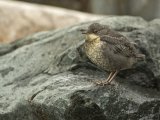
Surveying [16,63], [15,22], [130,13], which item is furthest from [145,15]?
[16,63]

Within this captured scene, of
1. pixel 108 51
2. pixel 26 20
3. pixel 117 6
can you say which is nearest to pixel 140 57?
pixel 108 51

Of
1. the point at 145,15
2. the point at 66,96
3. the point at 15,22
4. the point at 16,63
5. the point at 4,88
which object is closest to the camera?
the point at 66,96

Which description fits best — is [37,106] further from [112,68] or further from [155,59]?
[155,59]

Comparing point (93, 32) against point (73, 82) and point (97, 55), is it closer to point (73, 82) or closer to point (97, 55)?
point (97, 55)

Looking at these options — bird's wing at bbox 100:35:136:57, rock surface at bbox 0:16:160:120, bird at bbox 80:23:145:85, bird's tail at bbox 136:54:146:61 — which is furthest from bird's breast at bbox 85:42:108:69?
bird's tail at bbox 136:54:146:61

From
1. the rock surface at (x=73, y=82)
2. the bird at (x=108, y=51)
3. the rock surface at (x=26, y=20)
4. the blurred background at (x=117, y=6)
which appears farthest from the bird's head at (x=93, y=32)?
the blurred background at (x=117, y=6)

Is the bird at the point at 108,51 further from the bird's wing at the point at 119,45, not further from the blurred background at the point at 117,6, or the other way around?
the blurred background at the point at 117,6
